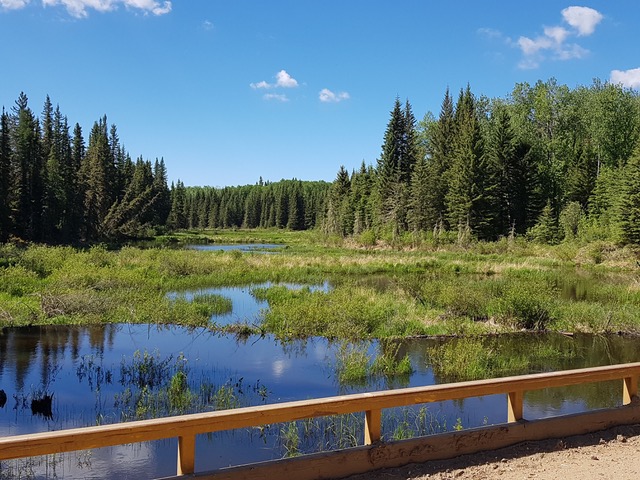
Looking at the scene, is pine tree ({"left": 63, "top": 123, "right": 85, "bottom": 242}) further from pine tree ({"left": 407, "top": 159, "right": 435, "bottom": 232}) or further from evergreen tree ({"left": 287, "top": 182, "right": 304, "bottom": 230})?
evergreen tree ({"left": 287, "top": 182, "right": 304, "bottom": 230})

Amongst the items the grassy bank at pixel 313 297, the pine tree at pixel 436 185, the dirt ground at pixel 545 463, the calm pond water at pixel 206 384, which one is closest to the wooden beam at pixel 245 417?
the dirt ground at pixel 545 463

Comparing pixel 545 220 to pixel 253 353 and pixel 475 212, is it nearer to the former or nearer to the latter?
pixel 475 212

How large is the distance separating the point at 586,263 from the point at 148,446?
134ft

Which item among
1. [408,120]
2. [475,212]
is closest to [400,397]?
[475,212]

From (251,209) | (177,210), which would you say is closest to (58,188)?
(177,210)

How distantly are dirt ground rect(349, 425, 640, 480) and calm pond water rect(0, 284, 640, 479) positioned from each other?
297cm

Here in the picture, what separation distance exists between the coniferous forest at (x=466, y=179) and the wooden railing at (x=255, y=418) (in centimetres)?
4209

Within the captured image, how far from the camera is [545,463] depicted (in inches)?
214

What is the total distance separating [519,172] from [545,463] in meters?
59.2

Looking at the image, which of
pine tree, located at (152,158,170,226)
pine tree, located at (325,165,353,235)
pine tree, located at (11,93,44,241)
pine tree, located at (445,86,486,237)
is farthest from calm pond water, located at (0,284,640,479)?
pine tree, located at (152,158,170,226)

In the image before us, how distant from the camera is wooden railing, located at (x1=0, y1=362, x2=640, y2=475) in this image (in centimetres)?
400

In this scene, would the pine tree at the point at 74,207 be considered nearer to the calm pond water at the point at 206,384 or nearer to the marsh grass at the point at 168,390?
the calm pond water at the point at 206,384

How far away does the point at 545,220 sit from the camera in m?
53.1

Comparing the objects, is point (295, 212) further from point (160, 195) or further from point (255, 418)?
point (255, 418)
